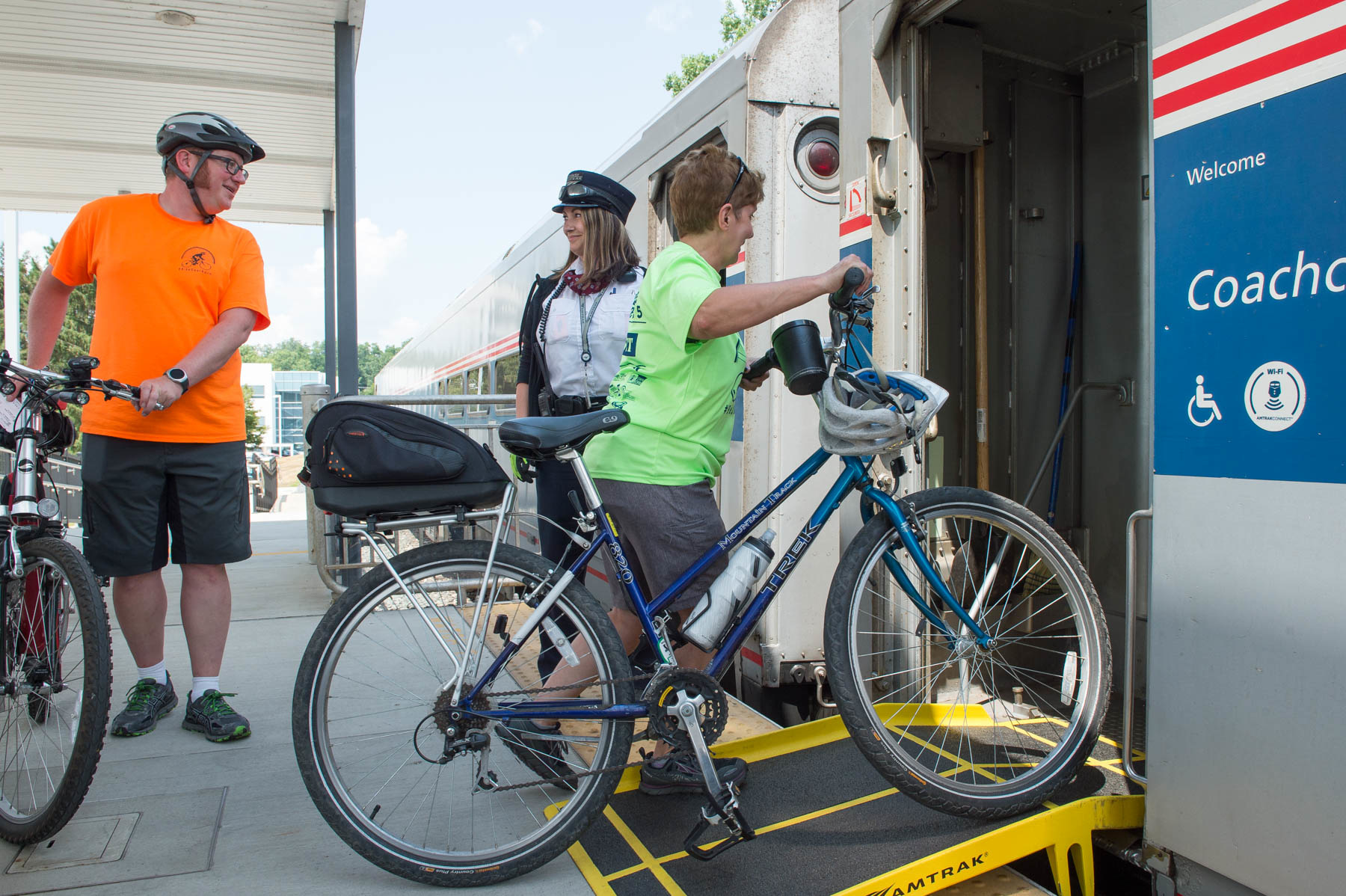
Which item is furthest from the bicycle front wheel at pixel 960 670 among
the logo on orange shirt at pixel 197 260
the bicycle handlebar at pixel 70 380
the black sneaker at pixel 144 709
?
the black sneaker at pixel 144 709

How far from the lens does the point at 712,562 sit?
229 cm

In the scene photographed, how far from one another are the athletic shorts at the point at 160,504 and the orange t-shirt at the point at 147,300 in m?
0.06

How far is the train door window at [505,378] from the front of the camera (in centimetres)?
711

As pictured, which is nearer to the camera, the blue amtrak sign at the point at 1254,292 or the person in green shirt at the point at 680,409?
the blue amtrak sign at the point at 1254,292

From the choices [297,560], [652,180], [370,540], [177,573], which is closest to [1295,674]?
[370,540]

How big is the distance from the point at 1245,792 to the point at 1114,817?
437 mm

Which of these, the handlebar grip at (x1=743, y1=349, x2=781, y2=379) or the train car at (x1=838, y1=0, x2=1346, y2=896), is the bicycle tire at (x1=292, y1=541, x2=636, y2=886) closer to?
the handlebar grip at (x1=743, y1=349, x2=781, y2=379)

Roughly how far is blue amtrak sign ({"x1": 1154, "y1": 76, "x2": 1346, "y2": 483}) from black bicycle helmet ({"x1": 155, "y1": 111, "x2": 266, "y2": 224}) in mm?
2650

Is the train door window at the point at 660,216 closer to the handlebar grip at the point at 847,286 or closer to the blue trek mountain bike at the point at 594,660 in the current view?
the blue trek mountain bike at the point at 594,660

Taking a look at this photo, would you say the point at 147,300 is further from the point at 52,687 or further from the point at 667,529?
the point at 667,529

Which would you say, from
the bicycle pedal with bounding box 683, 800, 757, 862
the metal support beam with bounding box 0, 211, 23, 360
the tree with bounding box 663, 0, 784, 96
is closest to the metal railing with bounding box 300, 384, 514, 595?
the bicycle pedal with bounding box 683, 800, 757, 862

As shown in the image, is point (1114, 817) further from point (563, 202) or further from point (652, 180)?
point (652, 180)

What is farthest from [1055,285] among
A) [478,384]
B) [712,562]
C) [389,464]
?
[478,384]

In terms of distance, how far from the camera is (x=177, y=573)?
272 inches
